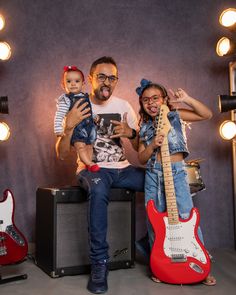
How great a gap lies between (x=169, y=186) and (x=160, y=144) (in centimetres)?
21

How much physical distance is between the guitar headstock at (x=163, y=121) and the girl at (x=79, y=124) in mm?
373

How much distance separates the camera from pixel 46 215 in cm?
217

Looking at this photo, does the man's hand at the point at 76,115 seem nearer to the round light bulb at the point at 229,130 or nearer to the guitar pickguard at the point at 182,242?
the guitar pickguard at the point at 182,242

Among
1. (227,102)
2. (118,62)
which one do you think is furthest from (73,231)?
(118,62)

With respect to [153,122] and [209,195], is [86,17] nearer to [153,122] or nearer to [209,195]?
[153,122]

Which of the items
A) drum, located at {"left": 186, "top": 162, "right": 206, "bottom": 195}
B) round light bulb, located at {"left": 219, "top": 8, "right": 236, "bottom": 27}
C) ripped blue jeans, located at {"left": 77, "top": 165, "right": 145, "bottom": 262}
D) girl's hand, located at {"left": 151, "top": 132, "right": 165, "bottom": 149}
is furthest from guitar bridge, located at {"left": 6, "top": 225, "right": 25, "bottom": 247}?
round light bulb, located at {"left": 219, "top": 8, "right": 236, "bottom": 27}

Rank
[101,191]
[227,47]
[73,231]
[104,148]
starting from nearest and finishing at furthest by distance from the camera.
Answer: [101,191]
[73,231]
[104,148]
[227,47]

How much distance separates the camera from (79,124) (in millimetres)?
2082

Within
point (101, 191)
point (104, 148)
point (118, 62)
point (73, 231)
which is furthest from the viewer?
point (118, 62)

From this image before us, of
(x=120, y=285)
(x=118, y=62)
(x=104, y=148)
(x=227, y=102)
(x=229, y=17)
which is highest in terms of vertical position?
(x=229, y=17)

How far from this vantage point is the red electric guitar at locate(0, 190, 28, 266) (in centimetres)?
198

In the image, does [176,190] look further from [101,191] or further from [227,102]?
[227,102]

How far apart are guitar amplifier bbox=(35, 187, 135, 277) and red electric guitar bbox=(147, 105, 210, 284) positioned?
318mm

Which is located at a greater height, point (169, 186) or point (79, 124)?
point (79, 124)
